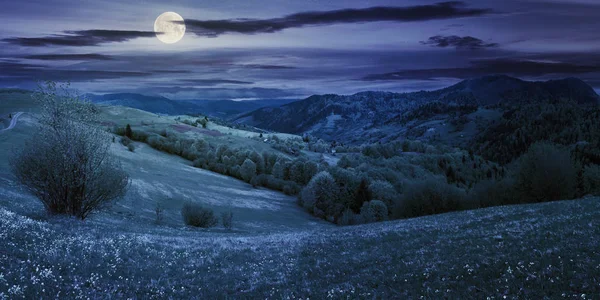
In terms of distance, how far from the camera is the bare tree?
118 ft

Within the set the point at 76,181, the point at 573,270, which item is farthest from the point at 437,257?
the point at 76,181

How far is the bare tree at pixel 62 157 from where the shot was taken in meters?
35.8

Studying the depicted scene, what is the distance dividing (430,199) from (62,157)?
70.3 metres

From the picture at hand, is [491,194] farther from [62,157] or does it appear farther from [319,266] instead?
[62,157]

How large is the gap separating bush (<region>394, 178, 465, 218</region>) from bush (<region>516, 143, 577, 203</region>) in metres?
14.4

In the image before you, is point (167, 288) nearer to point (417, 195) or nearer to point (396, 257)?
point (396, 257)

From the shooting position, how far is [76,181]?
3641 cm

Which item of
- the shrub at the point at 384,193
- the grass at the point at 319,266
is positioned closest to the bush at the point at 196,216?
the grass at the point at 319,266

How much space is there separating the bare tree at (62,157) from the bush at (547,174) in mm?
70498

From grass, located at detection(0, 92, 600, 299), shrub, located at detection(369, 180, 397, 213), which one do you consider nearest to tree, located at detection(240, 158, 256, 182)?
shrub, located at detection(369, 180, 397, 213)

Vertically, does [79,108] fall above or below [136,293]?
above

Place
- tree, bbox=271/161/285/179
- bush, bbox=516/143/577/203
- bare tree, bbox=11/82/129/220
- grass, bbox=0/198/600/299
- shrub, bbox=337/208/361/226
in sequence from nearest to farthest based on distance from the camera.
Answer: grass, bbox=0/198/600/299, bare tree, bbox=11/82/129/220, bush, bbox=516/143/577/203, shrub, bbox=337/208/361/226, tree, bbox=271/161/285/179

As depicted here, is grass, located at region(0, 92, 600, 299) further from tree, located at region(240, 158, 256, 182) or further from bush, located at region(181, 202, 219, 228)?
tree, located at region(240, 158, 256, 182)

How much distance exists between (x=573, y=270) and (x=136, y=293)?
1598 cm
